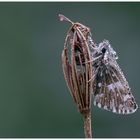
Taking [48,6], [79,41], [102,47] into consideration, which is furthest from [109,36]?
[79,41]

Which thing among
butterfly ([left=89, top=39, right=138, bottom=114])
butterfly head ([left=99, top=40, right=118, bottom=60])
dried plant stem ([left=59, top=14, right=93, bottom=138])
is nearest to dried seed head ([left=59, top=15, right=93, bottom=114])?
dried plant stem ([left=59, top=14, right=93, bottom=138])

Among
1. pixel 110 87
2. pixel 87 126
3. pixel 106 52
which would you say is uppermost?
pixel 106 52

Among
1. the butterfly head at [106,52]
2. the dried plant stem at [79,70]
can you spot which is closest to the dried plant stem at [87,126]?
the dried plant stem at [79,70]

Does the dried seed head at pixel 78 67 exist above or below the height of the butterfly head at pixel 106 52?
below

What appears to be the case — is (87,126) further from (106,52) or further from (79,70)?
(106,52)

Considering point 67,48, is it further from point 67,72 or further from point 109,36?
point 109,36

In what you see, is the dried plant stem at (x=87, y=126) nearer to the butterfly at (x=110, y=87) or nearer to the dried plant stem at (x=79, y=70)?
the dried plant stem at (x=79, y=70)

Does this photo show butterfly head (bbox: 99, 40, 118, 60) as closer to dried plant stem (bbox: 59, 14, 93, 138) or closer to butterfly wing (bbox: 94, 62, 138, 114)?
butterfly wing (bbox: 94, 62, 138, 114)

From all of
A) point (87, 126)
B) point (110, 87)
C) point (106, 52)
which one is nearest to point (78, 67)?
point (87, 126)

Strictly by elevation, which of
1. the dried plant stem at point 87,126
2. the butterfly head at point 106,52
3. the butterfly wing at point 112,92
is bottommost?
the dried plant stem at point 87,126
